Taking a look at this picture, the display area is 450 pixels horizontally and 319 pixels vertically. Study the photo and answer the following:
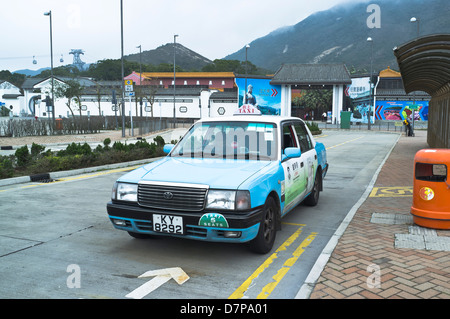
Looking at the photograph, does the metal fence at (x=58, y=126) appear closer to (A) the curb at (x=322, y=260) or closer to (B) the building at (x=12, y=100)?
(A) the curb at (x=322, y=260)

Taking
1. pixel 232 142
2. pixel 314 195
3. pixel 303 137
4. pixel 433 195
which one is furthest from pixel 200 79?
pixel 433 195

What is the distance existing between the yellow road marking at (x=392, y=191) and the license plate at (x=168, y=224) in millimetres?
5991

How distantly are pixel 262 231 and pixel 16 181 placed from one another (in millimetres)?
7826

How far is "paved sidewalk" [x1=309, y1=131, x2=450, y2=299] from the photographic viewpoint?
4117mm

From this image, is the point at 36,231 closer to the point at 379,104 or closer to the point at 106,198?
the point at 106,198

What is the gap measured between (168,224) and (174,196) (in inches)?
12.9

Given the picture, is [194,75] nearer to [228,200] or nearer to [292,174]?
[292,174]

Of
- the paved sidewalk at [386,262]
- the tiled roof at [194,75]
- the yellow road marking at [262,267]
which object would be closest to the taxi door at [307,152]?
the paved sidewalk at [386,262]

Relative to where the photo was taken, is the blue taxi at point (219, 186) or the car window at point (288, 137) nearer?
the blue taxi at point (219, 186)

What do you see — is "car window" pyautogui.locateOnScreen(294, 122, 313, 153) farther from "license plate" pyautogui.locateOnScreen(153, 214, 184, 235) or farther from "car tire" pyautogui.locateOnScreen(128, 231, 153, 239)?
"license plate" pyautogui.locateOnScreen(153, 214, 184, 235)

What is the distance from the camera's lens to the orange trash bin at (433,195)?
6105 mm

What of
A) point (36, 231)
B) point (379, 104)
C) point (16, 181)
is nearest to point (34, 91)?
point (379, 104)

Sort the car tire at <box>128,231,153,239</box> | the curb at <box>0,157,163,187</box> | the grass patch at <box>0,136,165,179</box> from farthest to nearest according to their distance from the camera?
the grass patch at <box>0,136,165,179</box>
the curb at <box>0,157,163,187</box>
the car tire at <box>128,231,153,239</box>

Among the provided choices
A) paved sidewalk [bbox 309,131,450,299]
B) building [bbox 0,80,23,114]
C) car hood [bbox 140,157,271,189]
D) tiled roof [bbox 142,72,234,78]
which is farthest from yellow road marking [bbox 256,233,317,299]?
building [bbox 0,80,23,114]
